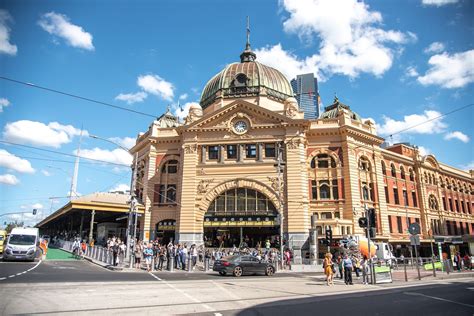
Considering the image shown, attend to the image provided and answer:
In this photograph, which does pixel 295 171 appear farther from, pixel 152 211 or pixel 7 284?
pixel 7 284

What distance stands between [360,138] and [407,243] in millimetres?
16566

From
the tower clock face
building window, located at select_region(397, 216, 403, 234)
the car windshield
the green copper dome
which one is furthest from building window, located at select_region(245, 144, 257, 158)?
the car windshield

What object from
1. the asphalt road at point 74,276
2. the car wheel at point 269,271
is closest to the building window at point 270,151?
the car wheel at point 269,271

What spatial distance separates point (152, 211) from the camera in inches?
1704

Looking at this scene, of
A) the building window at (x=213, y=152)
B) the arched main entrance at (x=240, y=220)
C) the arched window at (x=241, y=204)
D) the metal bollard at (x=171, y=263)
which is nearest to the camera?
the metal bollard at (x=171, y=263)

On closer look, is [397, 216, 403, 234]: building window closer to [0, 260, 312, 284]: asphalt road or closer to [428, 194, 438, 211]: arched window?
[428, 194, 438, 211]: arched window

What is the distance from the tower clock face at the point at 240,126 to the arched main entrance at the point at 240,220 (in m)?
7.32

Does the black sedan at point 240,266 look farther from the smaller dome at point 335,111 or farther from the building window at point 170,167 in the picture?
the smaller dome at point 335,111

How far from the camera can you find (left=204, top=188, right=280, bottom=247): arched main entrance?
38.4 m

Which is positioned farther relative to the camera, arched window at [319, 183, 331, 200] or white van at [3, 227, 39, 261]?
arched window at [319, 183, 331, 200]

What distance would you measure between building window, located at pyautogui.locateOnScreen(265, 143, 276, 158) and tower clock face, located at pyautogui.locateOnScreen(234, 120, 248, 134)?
3510mm

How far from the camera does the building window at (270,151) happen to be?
40.3m

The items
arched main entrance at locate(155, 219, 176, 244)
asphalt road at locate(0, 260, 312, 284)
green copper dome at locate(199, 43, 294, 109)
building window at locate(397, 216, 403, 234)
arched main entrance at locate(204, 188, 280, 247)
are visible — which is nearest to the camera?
asphalt road at locate(0, 260, 312, 284)

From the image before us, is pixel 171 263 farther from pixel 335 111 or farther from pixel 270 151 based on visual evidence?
pixel 335 111
